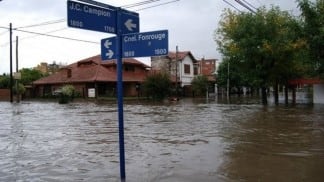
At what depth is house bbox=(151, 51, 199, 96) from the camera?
259 ft

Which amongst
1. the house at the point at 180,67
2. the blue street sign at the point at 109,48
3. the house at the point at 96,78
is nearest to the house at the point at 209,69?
the house at the point at 180,67

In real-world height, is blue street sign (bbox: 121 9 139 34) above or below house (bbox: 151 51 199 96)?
below

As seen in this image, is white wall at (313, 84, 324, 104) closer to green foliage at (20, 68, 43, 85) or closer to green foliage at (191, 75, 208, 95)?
green foliage at (191, 75, 208, 95)

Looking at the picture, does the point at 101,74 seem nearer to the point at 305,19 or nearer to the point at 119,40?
the point at 305,19

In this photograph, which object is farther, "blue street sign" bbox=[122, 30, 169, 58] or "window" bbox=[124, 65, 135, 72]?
"window" bbox=[124, 65, 135, 72]

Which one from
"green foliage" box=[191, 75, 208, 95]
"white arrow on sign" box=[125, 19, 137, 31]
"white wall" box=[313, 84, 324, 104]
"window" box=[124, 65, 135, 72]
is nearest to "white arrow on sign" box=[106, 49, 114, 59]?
"white arrow on sign" box=[125, 19, 137, 31]

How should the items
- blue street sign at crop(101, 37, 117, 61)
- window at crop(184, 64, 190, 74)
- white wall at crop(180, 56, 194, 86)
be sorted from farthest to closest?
1. window at crop(184, 64, 190, 74)
2. white wall at crop(180, 56, 194, 86)
3. blue street sign at crop(101, 37, 117, 61)

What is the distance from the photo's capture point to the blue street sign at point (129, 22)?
25.4 feet

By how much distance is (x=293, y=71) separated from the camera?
150ft

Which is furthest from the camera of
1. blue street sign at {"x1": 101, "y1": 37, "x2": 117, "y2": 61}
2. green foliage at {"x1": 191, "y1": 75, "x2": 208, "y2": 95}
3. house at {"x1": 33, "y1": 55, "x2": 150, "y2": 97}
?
green foliage at {"x1": 191, "y1": 75, "x2": 208, "y2": 95}

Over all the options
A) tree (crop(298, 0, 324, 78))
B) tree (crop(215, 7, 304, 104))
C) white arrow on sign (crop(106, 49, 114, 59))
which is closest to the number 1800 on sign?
white arrow on sign (crop(106, 49, 114, 59))

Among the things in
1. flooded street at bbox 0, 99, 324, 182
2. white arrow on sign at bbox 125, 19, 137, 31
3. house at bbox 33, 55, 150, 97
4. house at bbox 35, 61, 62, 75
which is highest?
house at bbox 35, 61, 62, 75

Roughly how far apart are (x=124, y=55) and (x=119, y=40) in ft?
0.84

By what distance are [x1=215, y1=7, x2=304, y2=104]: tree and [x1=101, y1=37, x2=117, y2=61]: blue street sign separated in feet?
114
